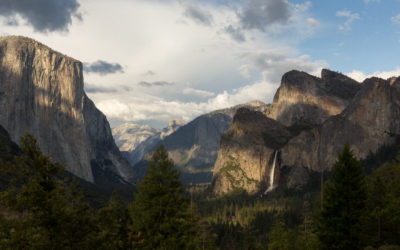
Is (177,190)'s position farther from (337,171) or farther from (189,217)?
(337,171)

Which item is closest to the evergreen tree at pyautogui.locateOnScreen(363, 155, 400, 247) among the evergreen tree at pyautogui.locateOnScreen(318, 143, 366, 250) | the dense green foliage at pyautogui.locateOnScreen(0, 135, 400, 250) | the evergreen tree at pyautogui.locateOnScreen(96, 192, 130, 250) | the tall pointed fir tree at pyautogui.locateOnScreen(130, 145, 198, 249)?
the dense green foliage at pyautogui.locateOnScreen(0, 135, 400, 250)

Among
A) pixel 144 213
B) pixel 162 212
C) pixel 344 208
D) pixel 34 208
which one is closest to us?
pixel 34 208

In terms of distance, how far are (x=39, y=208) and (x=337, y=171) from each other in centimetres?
3643

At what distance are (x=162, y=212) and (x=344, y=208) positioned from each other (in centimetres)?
2380

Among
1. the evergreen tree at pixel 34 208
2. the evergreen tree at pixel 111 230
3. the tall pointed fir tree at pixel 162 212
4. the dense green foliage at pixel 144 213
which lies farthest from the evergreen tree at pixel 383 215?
the evergreen tree at pixel 34 208

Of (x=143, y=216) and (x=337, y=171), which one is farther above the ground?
(x=337, y=171)

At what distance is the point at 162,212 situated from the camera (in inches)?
1526

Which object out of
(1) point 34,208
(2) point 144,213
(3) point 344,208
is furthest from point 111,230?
(3) point 344,208

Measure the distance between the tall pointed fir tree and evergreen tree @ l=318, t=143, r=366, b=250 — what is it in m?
17.7

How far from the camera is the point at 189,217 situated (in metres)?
40.0

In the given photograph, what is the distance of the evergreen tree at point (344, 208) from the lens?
1622 inches

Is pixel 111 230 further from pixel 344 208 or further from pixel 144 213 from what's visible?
pixel 344 208

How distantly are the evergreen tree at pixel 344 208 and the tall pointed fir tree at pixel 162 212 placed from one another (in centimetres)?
1774

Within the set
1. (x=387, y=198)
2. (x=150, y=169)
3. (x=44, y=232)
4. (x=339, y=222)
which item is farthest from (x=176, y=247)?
(x=387, y=198)
